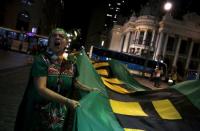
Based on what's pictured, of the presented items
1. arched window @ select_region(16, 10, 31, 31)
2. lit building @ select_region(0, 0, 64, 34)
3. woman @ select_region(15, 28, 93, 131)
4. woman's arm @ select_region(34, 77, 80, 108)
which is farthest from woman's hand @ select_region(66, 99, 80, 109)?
arched window @ select_region(16, 10, 31, 31)

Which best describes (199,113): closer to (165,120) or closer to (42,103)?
(165,120)

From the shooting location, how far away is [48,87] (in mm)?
3963

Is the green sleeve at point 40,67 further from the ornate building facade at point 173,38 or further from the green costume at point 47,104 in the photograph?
the ornate building facade at point 173,38

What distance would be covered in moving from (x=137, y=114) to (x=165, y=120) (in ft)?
1.39

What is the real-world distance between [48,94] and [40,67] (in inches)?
11.5

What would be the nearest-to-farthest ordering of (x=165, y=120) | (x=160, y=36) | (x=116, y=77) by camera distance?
1. (x=165, y=120)
2. (x=116, y=77)
3. (x=160, y=36)

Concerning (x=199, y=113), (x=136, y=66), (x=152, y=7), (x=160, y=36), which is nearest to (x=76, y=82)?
(x=199, y=113)

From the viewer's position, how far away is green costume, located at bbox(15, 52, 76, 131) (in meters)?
3.93

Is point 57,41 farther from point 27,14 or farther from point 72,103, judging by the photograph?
point 27,14

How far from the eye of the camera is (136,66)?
4950 centimetres

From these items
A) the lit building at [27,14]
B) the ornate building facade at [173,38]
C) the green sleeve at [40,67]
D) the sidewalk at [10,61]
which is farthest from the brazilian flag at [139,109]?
the ornate building facade at [173,38]

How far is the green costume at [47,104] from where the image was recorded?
393 cm

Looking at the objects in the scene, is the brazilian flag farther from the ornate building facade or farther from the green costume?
the ornate building facade

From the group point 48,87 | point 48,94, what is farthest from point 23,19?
point 48,94
